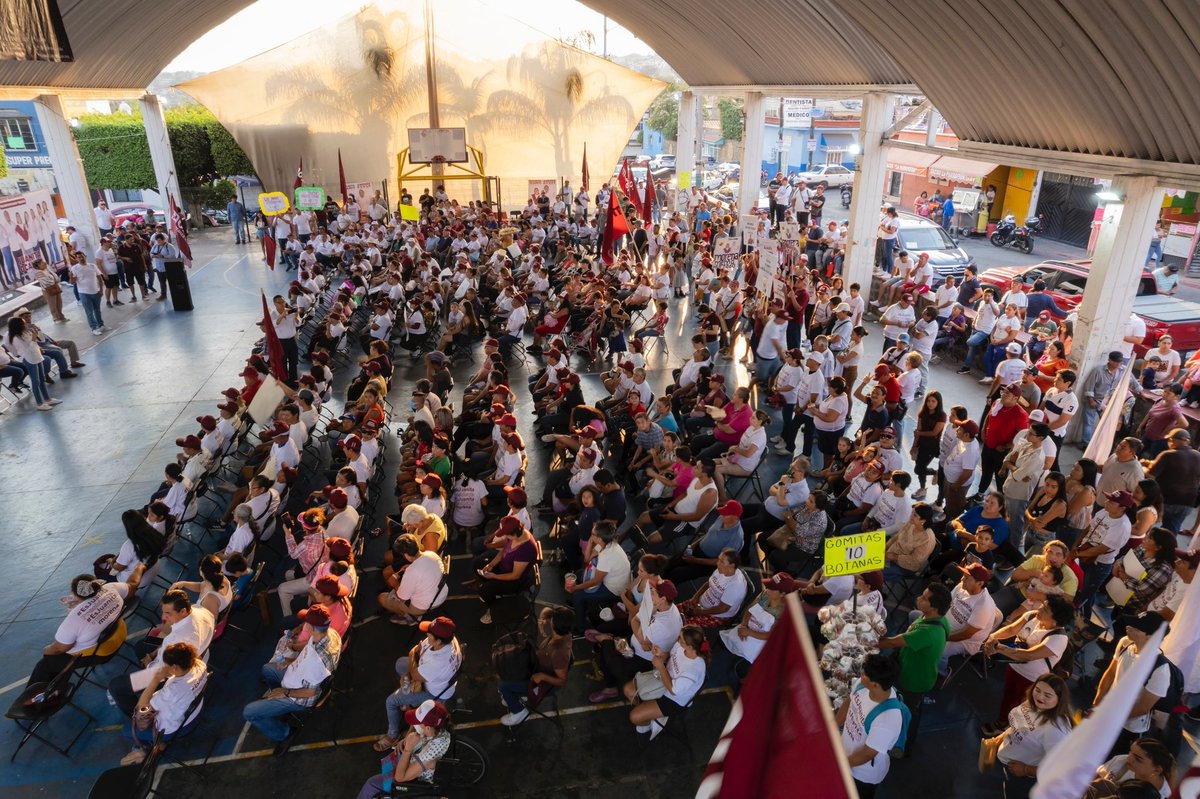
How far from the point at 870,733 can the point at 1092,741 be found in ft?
5.53

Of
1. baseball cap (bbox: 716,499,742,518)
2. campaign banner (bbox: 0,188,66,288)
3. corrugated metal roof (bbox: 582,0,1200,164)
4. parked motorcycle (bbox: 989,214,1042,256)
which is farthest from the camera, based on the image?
parked motorcycle (bbox: 989,214,1042,256)

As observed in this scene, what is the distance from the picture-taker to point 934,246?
21000 millimetres

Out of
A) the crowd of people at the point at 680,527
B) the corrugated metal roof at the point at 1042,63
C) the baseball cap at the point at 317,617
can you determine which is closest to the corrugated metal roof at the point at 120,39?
the crowd of people at the point at 680,527

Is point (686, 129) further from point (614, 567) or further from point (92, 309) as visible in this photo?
point (614, 567)

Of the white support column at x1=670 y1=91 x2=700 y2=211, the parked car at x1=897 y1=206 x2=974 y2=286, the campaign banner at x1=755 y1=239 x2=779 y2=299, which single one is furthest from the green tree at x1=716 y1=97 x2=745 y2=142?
the campaign banner at x1=755 y1=239 x2=779 y2=299

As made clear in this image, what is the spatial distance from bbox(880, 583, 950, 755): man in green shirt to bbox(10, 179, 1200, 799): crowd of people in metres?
A: 0.02

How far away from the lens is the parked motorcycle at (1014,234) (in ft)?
93.0

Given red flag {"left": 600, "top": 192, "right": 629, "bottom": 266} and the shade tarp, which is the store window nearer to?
the shade tarp

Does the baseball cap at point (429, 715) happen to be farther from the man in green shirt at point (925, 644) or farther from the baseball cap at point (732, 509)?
the man in green shirt at point (925, 644)

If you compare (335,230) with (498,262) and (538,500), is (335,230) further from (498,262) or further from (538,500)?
(538,500)

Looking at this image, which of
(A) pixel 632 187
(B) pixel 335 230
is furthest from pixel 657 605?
(B) pixel 335 230

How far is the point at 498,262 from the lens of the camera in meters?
17.7

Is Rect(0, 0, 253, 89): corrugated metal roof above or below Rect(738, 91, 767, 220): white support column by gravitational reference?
above

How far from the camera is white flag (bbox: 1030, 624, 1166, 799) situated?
3172 millimetres
